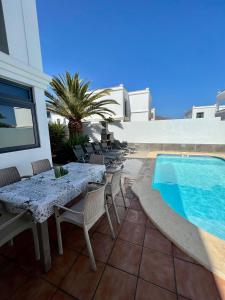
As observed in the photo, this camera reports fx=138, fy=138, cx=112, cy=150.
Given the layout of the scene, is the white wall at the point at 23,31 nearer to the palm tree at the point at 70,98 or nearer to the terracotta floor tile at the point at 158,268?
the palm tree at the point at 70,98

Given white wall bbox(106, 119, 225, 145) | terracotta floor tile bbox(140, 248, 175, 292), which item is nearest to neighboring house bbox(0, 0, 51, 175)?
terracotta floor tile bbox(140, 248, 175, 292)

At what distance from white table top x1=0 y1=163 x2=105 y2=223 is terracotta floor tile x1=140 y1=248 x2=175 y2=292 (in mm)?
1314

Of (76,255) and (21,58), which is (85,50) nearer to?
(21,58)

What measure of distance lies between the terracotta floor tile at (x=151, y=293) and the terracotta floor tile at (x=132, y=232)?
2.00 feet

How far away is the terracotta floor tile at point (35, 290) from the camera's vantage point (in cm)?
142

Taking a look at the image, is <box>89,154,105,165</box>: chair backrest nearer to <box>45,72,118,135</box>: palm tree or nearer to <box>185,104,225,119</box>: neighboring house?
<box>45,72,118,135</box>: palm tree

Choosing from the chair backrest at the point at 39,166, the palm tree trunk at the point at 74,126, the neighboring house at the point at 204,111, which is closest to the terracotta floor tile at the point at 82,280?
the chair backrest at the point at 39,166

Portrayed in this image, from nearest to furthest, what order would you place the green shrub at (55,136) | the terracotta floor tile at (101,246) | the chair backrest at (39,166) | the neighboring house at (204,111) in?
the terracotta floor tile at (101,246)
the chair backrest at (39,166)
the green shrub at (55,136)
the neighboring house at (204,111)

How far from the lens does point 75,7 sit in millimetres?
6277

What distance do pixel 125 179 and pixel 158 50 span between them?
14.5 meters

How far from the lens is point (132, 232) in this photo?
7.68ft

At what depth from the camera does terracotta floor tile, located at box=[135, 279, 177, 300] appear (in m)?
1.40

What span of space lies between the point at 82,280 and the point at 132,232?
103cm

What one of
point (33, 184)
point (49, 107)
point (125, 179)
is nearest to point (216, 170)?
point (125, 179)
